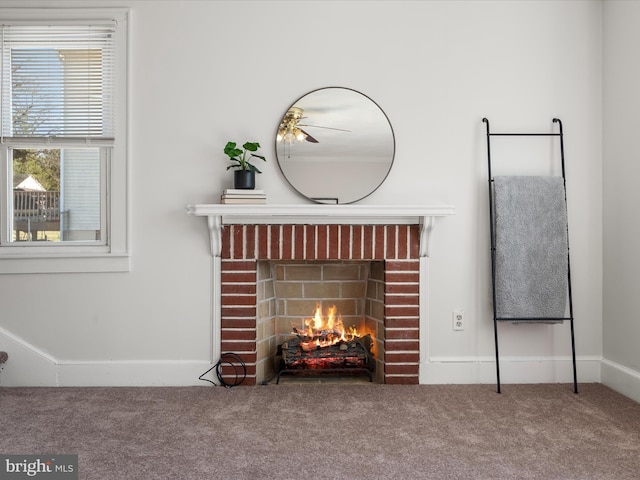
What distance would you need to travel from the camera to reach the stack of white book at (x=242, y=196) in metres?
2.84

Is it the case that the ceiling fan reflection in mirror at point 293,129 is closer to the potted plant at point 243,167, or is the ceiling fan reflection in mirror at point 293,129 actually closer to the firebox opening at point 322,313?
the potted plant at point 243,167

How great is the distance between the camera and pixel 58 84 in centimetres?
302

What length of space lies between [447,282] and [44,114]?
8.40ft

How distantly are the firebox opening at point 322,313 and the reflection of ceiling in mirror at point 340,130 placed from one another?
69cm

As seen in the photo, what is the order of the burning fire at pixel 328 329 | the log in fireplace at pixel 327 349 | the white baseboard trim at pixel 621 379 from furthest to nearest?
the burning fire at pixel 328 329, the log in fireplace at pixel 327 349, the white baseboard trim at pixel 621 379

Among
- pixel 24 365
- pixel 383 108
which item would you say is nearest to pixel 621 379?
pixel 383 108

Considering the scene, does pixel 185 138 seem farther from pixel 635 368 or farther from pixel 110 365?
pixel 635 368

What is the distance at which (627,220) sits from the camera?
112 inches

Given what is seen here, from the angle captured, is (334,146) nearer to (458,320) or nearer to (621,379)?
(458,320)

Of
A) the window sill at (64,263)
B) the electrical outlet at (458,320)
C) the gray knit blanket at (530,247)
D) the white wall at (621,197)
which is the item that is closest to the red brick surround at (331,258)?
the electrical outlet at (458,320)

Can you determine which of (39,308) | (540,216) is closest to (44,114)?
(39,308)

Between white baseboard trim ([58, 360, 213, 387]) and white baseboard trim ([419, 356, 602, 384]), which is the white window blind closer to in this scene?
white baseboard trim ([58, 360, 213, 387])

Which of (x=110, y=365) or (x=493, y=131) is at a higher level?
(x=493, y=131)

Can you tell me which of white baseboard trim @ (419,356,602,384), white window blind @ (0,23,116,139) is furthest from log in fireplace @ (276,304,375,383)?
white window blind @ (0,23,116,139)
